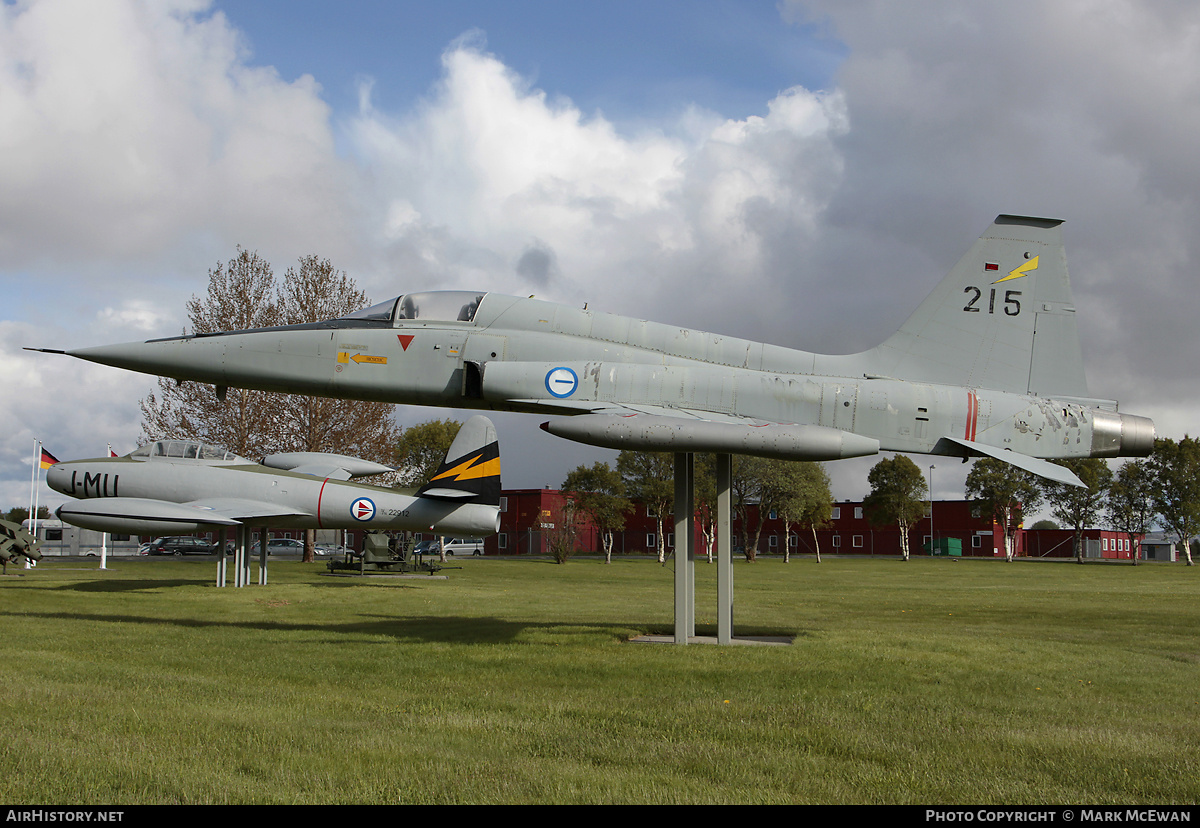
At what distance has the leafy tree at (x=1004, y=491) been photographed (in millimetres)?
68562

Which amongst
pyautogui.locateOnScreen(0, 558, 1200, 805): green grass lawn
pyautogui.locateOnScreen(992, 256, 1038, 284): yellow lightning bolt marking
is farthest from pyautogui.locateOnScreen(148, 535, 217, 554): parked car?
pyautogui.locateOnScreen(992, 256, 1038, 284): yellow lightning bolt marking

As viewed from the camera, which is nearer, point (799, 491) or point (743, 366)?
point (743, 366)

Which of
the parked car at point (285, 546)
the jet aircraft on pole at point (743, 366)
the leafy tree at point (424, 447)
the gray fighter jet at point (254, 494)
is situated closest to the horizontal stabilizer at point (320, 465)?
the gray fighter jet at point (254, 494)

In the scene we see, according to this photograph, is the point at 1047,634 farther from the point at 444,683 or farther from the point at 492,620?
the point at 444,683

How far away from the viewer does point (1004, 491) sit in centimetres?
6850

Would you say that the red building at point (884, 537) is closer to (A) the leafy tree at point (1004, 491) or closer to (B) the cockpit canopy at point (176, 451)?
(A) the leafy tree at point (1004, 491)

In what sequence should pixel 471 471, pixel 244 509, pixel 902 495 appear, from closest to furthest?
pixel 244 509
pixel 471 471
pixel 902 495

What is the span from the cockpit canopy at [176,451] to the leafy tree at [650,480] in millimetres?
41863

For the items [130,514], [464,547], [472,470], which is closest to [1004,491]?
[464,547]

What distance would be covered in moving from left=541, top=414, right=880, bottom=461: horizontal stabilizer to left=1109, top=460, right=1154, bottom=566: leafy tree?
7182 centimetres

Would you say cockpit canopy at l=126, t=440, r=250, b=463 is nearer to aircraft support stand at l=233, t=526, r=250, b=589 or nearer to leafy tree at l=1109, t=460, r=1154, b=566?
aircraft support stand at l=233, t=526, r=250, b=589

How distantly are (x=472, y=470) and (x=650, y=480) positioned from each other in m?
39.9

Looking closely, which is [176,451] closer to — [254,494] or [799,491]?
[254,494]
